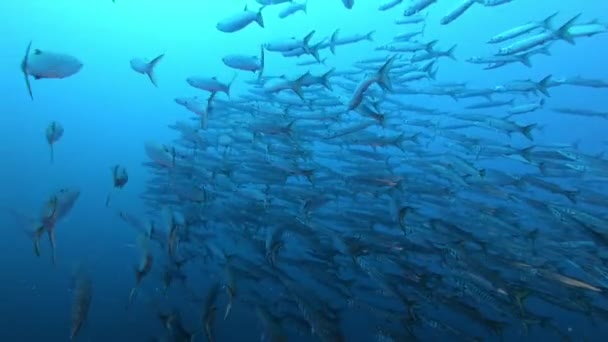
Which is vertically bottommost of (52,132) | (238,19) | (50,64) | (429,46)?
(429,46)

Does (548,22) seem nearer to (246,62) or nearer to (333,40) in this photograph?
(333,40)

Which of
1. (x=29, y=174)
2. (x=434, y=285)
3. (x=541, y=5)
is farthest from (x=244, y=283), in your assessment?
(x=541, y=5)

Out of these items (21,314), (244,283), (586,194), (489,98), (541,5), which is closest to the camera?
(586,194)

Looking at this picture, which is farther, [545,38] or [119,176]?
[545,38]

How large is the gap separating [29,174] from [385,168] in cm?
2418

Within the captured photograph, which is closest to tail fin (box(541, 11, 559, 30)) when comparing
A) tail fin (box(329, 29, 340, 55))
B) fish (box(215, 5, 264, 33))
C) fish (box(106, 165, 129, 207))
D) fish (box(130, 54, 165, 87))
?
tail fin (box(329, 29, 340, 55))

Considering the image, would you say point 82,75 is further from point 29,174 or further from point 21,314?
point 21,314

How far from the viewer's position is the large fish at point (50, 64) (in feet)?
12.8

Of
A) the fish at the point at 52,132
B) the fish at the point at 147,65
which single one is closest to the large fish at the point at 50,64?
the fish at the point at 52,132

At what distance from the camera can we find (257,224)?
327 inches

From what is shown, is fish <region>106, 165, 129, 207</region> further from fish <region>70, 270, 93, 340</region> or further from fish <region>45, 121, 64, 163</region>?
fish <region>70, 270, 93, 340</region>

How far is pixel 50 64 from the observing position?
13.2ft

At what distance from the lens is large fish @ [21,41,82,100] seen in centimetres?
391

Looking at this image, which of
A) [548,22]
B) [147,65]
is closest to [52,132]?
[147,65]
